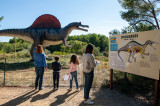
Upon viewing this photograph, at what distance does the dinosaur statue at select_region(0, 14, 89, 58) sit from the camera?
9531 mm

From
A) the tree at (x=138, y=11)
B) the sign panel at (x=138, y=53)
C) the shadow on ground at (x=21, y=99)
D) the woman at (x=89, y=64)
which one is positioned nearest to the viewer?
the sign panel at (x=138, y=53)

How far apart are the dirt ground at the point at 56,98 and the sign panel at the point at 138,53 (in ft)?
2.56

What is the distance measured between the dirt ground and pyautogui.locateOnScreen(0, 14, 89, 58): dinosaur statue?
19.0ft

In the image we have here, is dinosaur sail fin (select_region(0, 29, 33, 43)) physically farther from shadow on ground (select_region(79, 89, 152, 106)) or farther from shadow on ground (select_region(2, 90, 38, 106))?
shadow on ground (select_region(79, 89, 152, 106))

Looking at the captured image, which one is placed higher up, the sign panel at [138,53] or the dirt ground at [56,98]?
the sign panel at [138,53]

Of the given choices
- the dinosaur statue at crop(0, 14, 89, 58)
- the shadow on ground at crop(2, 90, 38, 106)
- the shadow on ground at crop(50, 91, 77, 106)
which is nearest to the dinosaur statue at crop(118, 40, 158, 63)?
the shadow on ground at crop(50, 91, 77, 106)

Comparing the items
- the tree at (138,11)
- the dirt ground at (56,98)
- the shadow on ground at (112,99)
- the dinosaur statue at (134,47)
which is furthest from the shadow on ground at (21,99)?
the tree at (138,11)

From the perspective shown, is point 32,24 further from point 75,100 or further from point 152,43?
point 152,43

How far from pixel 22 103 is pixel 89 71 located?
5.61 ft

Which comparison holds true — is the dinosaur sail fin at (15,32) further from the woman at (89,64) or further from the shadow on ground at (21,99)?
the woman at (89,64)

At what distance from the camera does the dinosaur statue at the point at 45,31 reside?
9531 mm

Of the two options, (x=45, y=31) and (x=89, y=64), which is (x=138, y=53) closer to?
(x=89, y=64)

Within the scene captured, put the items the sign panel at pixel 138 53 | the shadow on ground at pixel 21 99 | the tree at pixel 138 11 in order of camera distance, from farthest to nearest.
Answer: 1. the tree at pixel 138 11
2. the shadow on ground at pixel 21 99
3. the sign panel at pixel 138 53

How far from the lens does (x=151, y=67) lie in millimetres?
2932
